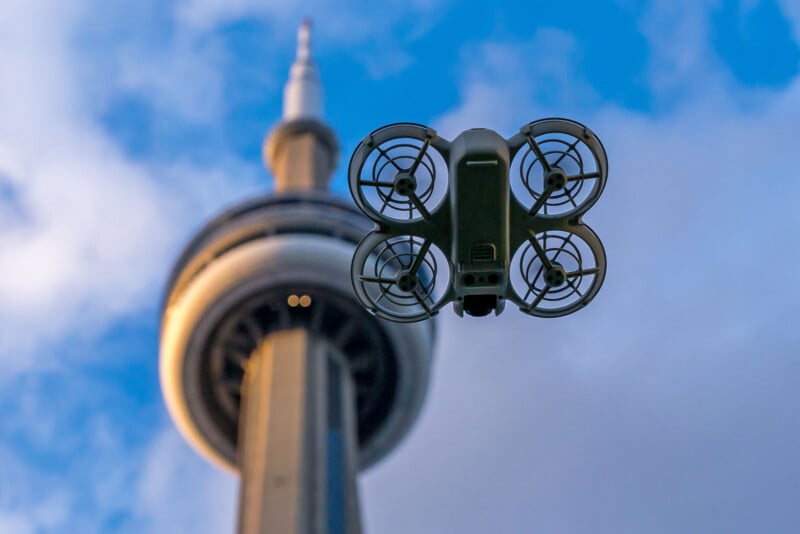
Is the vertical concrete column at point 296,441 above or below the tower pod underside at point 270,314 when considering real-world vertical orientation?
below

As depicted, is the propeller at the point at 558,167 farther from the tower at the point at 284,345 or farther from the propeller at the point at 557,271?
the tower at the point at 284,345

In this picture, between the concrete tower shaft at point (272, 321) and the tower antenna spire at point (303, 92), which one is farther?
the tower antenna spire at point (303, 92)

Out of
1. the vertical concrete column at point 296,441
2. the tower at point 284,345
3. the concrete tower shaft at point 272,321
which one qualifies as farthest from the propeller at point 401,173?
the concrete tower shaft at point 272,321

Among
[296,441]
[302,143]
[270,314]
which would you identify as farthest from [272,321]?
[302,143]

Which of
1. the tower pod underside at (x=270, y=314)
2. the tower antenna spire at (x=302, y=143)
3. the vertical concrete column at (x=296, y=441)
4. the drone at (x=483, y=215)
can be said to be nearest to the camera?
the drone at (x=483, y=215)

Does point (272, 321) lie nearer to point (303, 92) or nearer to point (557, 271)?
point (303, 92)

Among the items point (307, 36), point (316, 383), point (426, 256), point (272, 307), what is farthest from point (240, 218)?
point (426, 256)
